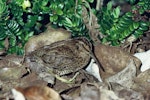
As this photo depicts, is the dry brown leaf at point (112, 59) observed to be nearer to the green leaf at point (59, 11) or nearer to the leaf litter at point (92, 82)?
the leaf litter at point (92, 82)

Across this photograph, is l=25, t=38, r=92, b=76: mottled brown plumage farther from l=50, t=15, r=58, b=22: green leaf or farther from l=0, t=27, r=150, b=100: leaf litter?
l=50, t=15, r=58, b=22: green leaf

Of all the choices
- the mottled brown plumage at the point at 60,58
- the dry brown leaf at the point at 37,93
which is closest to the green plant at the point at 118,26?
the mottled brown plumage at the point at 60,58

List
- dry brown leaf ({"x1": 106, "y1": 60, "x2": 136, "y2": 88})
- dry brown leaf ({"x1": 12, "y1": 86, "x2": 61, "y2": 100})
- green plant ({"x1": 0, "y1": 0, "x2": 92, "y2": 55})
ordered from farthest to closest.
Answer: green plant ({"x1": 0, "y1": 0, "x2": 92, "y2": 55})
dry brown leaf ({"x1": 106, "y1": 60, "x2": 136, "y2": 88})
dry brown leaf ({"x1": 12, "y1": 86, "x2": 61, "y2": 100})

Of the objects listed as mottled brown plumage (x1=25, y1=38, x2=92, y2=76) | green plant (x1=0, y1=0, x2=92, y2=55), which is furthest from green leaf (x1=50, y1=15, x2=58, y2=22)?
mottled brown plumage (x1=25, y1=38, x2=92, y2=76)

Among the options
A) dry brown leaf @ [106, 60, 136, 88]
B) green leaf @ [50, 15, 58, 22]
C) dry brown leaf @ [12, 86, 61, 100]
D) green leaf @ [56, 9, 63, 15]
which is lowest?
dry brown leaf @ [106, 60, 136, 88]

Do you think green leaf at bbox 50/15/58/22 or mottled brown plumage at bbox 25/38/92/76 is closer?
mottled brown plumage at bbox 25/38/92/76

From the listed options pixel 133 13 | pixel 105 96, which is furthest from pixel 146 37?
pixel 105 96

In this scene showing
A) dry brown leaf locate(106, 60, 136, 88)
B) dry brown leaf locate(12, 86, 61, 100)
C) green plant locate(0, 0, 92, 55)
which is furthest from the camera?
green plant locate(0, 0, 92, 55)

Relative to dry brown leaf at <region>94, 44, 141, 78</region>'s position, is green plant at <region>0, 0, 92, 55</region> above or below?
above
